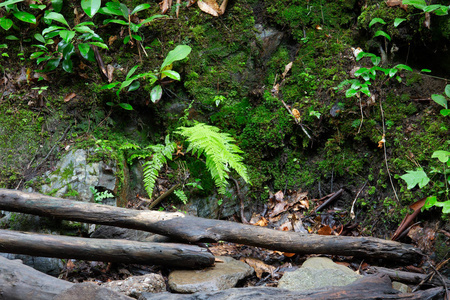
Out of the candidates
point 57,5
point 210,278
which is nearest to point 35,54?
point 57,5

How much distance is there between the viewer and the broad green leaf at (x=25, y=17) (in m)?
4.41

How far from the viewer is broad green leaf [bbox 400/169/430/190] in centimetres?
328

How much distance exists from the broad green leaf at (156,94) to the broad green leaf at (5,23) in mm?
2264

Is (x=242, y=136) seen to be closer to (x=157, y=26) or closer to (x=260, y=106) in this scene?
(x=260, y=106)

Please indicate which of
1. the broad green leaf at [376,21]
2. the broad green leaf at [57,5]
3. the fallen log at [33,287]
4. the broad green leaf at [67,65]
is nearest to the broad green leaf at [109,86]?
the broad green leaf at [67,65]

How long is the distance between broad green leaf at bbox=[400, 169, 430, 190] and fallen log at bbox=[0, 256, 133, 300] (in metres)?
2.93

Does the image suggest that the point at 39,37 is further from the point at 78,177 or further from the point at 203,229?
the point at 203,229

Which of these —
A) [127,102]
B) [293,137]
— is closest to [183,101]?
[127,102]

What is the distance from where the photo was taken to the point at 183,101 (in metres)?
4.79

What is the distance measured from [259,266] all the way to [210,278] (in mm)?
679

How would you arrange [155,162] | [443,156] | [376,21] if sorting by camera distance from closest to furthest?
[443,156], [155,162], [376,21]

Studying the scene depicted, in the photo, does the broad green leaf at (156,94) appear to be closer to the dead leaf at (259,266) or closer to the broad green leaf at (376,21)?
the dead leaf at (259,266)

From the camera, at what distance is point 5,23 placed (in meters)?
4.48

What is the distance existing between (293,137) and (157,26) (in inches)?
108
